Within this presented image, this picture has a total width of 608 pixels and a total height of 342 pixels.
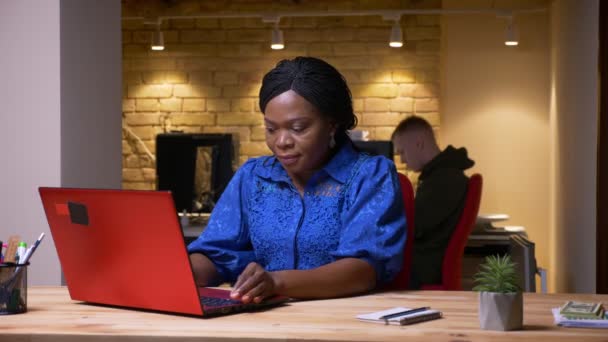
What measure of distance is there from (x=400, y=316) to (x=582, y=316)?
0.31 metres

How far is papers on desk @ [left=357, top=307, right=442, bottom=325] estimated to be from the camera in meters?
1.56

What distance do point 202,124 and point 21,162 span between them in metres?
4.20

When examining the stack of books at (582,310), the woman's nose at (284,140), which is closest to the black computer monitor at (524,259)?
the woman's nose at (284,140)

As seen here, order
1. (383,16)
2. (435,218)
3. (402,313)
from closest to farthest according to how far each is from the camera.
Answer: (402,313) < (435,218) < (383,16)

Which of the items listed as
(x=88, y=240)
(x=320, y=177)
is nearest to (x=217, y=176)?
(x=320, y=177)

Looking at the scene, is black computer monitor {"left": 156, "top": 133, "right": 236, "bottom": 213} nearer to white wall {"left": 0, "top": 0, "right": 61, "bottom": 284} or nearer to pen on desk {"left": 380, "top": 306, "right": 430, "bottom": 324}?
white wall {"left": 0, "top": 0, "right": 61, "bottom": 284}

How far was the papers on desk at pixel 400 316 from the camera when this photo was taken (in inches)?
61.2

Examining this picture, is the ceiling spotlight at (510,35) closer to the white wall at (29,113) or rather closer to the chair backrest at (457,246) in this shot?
the chair backrest at (457,246)

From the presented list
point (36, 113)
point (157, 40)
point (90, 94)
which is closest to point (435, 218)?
point (90, 94)

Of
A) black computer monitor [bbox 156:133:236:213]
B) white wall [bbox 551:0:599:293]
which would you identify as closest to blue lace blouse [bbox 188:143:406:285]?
white wall [bbox 551:0:599:293]

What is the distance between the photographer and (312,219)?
2.06m

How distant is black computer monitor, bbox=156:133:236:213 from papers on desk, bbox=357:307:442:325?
148 inches

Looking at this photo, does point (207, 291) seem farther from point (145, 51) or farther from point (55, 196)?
point (145, 51)

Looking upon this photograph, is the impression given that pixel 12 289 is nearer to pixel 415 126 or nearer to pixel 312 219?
pixel 312 219
